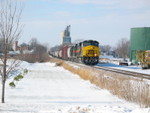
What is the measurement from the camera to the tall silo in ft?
193

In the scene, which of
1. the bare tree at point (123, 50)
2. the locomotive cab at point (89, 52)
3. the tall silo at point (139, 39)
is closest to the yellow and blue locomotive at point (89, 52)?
the locomotive cab at point (89, 52)

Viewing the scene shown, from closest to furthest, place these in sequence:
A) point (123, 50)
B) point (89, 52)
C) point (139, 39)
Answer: point (89, 52), point (139, 39), point (123, 50)

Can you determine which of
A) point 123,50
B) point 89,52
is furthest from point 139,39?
point 123,50

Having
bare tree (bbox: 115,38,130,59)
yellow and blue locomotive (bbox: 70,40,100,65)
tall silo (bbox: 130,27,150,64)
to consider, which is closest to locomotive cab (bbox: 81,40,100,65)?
yellow and blue locomotive (bbox: 70,40,100,65)

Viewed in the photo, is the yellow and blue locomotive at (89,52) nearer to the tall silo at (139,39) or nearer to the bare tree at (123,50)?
the tall silo at (139,39)

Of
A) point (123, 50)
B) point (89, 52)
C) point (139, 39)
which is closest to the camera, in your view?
point (89, 52)

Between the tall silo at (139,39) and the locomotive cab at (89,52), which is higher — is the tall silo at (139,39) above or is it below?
above

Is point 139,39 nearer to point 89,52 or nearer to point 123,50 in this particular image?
point 89,52

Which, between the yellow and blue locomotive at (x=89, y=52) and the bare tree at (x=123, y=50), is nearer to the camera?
the yellow and blue locomotive at (x=89, y=52)

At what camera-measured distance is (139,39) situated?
199ft

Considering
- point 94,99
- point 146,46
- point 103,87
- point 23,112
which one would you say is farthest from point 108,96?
point 146,46

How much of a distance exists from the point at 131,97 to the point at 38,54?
73369 millimetres

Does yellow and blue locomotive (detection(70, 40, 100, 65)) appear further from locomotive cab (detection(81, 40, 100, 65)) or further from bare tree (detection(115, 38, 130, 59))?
bare tree (detection(115, 38, 130, 59))

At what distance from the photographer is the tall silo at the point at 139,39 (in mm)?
58800
